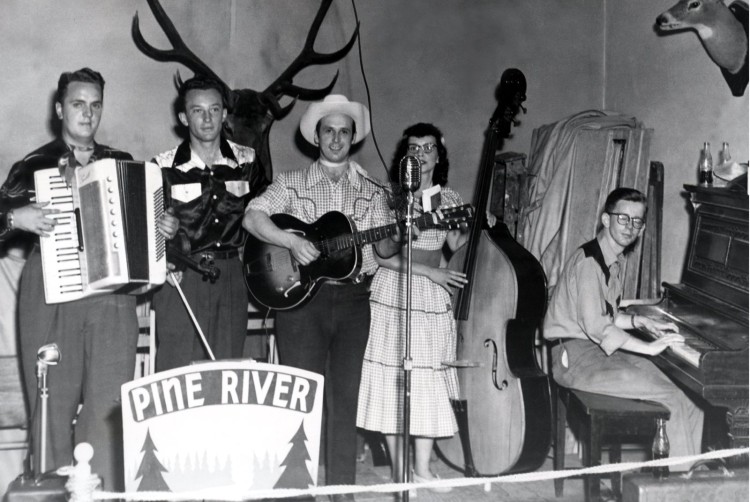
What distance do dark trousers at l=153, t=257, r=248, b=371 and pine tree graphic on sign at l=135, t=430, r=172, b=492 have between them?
52.4 inches

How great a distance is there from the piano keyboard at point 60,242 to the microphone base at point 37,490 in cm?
84

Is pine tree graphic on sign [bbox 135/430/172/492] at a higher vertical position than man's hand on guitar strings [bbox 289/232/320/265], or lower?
lower

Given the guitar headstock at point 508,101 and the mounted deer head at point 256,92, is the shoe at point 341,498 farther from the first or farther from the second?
the mounted deer head at point 256,92

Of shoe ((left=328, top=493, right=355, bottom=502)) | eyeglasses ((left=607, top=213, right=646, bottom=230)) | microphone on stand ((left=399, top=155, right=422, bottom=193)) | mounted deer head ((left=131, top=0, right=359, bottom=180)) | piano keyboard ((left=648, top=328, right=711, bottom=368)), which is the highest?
mounted deer head ((left=131, top=0, right=359, bottom=180))

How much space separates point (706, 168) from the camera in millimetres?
3742

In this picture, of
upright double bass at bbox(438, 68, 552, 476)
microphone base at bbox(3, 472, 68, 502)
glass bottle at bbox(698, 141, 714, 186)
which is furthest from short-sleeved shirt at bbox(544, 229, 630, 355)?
microphone base at bbox(3, 472, 68, 502)

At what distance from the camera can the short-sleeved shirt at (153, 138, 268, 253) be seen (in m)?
3.47

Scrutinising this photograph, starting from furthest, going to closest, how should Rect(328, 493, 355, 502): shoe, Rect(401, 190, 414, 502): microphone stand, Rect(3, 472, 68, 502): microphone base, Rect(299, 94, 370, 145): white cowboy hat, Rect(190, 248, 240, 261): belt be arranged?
Rect(299, 94, 370, 145): white cowboy hat
Rect(328, 493, 355, 502): shoe
Rect(190, 248, 240, 261): belt
Rect(401, 190, 414, 502): microphone stand
Rect(3, 472, 68, 502): microphone base

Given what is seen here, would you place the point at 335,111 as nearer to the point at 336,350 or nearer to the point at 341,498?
the point at 336,350

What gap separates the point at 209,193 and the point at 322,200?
1.67 ft

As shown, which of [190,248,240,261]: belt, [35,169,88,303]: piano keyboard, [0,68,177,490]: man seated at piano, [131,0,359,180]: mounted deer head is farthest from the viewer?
[131,0,359,180]: mounted deer head

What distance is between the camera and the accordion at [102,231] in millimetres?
2865

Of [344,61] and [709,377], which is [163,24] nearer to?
[344,61]

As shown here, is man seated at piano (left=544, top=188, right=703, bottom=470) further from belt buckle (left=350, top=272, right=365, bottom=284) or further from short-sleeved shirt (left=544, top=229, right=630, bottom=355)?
belt buckle (left=350, top=272, right=365, bottom=284)
